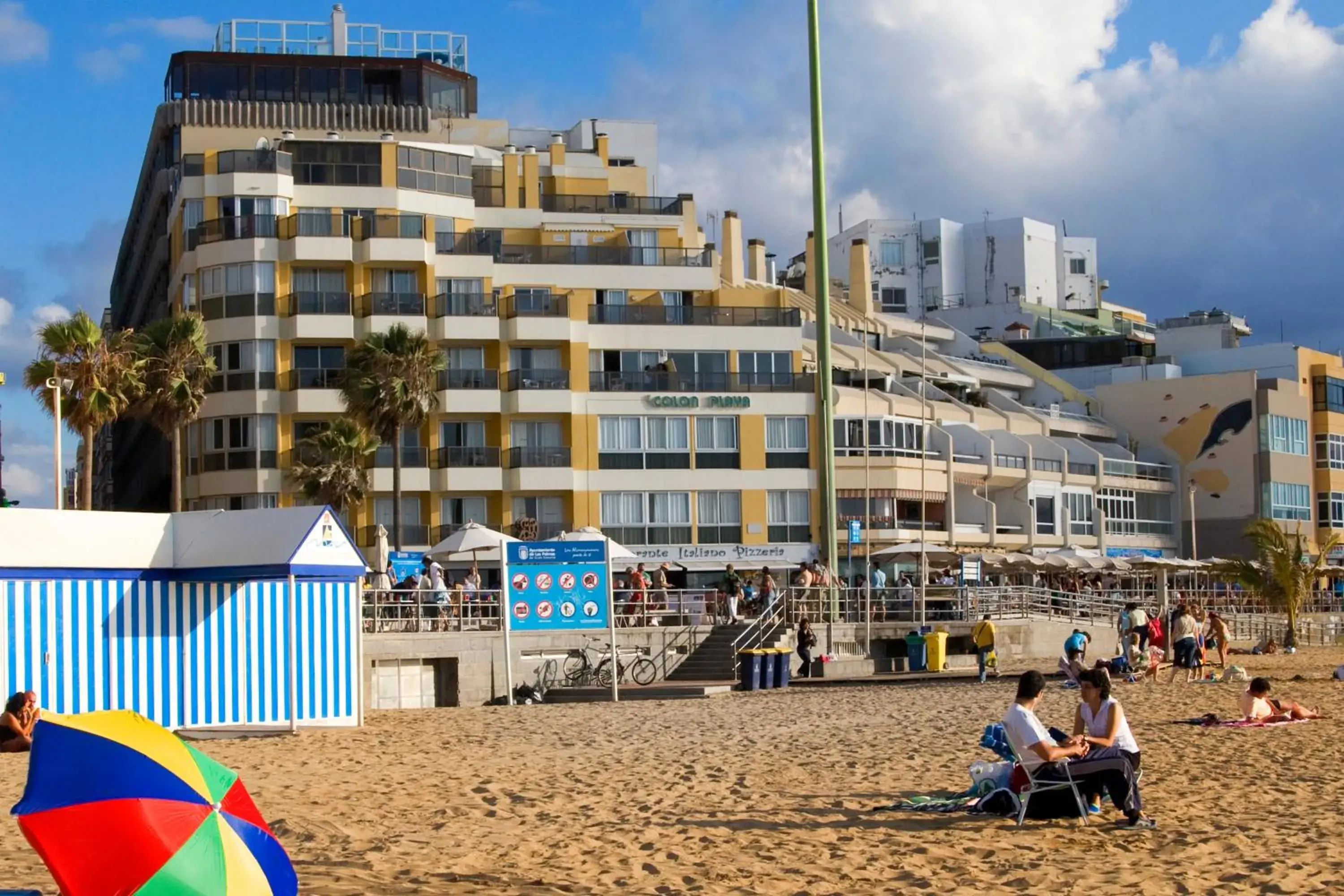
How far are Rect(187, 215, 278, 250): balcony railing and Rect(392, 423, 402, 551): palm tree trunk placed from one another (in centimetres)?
777

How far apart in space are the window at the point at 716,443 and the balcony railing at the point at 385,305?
960 centimetres

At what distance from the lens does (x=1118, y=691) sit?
2794cm

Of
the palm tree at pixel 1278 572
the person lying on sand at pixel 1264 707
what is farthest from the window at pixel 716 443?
the person lying on sand at pixel 1264 707

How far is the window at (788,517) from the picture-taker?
5553cm

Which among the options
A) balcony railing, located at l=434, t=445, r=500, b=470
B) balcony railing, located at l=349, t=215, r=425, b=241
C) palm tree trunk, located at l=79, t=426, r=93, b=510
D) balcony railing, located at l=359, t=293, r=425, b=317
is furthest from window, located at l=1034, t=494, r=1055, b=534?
palm tree trunk, located at l=79, t=426, r=93, b=510

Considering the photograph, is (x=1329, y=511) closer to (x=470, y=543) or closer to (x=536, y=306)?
(x=536, y=306)

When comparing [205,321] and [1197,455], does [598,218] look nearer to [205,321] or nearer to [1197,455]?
[205,321]

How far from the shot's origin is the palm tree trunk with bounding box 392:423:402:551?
4931cm

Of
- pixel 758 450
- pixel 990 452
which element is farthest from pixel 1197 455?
pixel 758 450

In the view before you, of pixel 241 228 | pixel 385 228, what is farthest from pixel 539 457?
pixel 241 228

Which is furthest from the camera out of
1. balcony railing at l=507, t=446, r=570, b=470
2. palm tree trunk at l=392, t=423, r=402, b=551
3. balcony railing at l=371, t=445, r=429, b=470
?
balcony railing at l=507, t=446, r=570, b=470

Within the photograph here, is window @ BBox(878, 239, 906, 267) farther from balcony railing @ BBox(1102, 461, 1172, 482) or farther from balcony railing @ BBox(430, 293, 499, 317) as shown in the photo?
balcony railing @ BBox(430, 293, 499, 317)

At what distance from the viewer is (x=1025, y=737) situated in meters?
13.1

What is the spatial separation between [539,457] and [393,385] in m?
6.84
